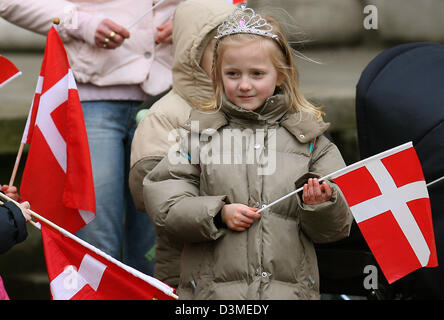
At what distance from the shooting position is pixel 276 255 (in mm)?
3078

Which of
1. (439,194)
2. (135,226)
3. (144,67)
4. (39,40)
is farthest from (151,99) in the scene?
(39,40)

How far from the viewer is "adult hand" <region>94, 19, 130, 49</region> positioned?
13.0ft

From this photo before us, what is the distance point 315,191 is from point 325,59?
159 cm

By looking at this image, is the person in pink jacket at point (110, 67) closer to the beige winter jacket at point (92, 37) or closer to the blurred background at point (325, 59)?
the beige winter jacket at point (92, 37)

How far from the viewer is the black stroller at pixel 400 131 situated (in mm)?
3455

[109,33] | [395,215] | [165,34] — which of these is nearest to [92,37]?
[109,33]

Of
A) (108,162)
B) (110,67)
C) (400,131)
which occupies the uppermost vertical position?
(110,67)

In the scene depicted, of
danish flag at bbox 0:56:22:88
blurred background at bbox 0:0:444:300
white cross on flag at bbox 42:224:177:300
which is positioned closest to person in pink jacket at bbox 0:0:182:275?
danish flag at bbox 0:56:22:88

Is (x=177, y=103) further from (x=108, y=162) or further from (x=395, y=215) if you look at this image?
(x=395, y=215)

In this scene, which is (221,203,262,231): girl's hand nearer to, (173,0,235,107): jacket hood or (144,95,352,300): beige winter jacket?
(144,95,352,300): beige winter jacket

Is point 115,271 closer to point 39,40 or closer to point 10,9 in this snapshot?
point 10,9

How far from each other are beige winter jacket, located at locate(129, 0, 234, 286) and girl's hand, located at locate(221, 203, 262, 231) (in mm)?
417

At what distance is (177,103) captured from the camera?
3727 millimetres
